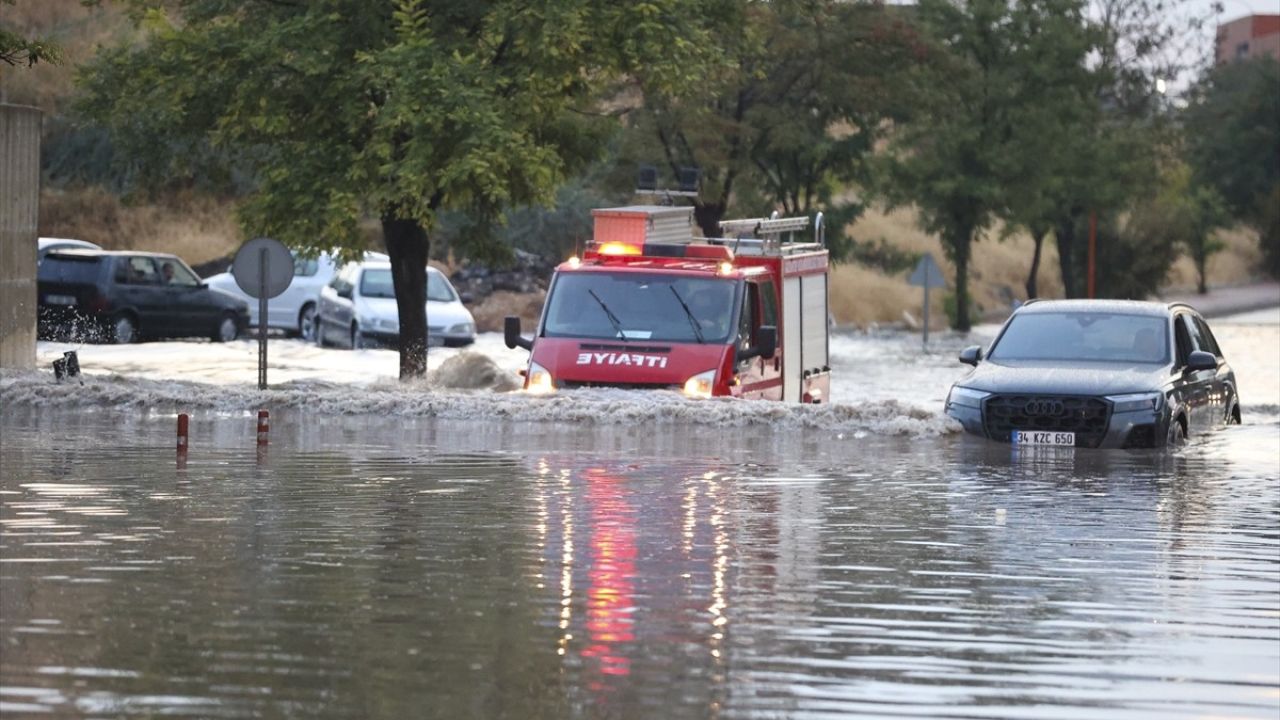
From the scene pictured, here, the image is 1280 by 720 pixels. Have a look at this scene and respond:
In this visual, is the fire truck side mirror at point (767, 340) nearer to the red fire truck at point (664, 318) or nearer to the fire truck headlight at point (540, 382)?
the red fire truck at point (664, 318)

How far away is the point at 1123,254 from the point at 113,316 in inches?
1608

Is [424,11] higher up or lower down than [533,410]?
higher up

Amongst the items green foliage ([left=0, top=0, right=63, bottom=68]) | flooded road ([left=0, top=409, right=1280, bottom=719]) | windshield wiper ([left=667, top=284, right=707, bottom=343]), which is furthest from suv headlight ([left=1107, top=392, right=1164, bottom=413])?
green foliage ([left=0, top=0, right=63, bottom=68])

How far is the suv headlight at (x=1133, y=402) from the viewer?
19.9 metres

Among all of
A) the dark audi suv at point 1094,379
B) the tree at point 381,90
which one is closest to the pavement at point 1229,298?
the tree at point 381,90

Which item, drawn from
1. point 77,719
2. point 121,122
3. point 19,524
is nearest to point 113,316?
point 121,122

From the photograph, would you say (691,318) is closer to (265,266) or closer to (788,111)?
(265,266)

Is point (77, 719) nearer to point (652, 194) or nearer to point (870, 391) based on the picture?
point (652, 194)

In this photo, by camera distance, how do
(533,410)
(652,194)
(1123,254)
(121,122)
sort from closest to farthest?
1. (533,410)
2. (652,194)
3. (121,122)
4. (1123,254)

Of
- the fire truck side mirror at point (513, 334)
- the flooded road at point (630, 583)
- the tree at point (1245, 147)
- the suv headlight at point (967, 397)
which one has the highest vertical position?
the tree at point (1245, 147)

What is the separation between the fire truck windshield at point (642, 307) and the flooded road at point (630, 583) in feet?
9.27

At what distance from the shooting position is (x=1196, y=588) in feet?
38.7

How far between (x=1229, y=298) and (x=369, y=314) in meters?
42.8

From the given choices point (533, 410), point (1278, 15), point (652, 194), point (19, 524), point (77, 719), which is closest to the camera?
point (77, 719)
